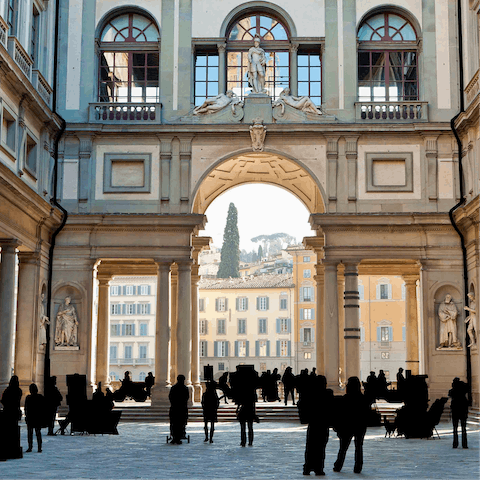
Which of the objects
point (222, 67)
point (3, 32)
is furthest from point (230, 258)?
point (3, 32)

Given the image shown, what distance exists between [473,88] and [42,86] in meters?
14.5

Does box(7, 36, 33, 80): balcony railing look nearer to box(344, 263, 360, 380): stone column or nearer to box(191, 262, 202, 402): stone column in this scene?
box(191, 262, 202, 402): stone column

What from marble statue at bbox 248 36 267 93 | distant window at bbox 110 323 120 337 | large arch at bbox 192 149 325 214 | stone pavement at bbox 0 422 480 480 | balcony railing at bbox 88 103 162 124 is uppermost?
marble statue at bbox 248 36 267 93

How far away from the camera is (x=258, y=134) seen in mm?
30266

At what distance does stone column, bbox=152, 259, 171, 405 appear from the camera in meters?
29.2

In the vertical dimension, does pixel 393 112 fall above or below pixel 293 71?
below

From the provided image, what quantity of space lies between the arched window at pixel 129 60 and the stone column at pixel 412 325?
43.1ft

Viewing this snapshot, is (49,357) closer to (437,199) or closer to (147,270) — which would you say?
(147,270)

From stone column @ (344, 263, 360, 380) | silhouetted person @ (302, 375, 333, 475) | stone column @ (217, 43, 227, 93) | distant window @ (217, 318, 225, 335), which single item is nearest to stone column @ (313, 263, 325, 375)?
stone column @ (344, 263, 360, 380)

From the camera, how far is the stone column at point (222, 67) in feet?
103

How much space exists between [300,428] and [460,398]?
24.2ft

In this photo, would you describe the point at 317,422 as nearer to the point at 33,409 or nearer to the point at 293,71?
the point at 33,409

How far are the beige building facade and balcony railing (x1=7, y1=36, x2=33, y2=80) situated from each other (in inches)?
64.2

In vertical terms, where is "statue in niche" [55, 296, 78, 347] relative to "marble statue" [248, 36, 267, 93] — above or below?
below
